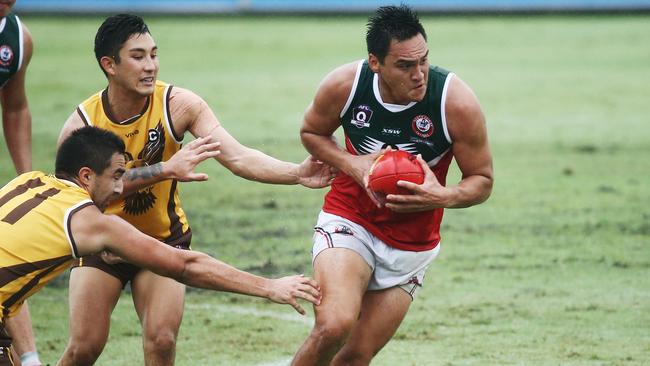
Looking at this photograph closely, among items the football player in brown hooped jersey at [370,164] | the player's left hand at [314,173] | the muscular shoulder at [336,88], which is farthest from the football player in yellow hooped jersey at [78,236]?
the muscular shoulder at [336,88]

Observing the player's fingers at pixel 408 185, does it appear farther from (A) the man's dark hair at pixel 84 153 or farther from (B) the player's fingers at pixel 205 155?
(A) the man's dark hair at pixel 84 153

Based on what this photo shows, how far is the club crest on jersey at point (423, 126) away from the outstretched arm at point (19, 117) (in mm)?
3720

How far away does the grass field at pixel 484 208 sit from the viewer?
9.99m

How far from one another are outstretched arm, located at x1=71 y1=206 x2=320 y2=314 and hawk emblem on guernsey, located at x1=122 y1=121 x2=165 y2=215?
4.26 feet

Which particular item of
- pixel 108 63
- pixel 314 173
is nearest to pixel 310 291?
pixel 314 173

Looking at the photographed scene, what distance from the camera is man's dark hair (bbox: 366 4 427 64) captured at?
760 centimetres

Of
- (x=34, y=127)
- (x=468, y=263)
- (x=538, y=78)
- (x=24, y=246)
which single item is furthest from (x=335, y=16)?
(x=24, y=246)

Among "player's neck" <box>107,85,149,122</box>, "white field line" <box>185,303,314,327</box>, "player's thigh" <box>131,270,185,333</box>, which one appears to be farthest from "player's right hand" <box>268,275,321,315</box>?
"white field line" <box>185,303,314,327</box>

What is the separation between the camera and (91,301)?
25.7ft

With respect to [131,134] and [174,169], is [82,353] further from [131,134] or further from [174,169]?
[131,134]

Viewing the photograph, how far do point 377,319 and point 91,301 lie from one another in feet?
6.22

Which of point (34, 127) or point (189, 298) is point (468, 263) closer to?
point (189, 298)

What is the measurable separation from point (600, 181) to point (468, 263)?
4912 mm

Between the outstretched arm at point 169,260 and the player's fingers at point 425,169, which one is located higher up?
the player's fingers at point 425,169
